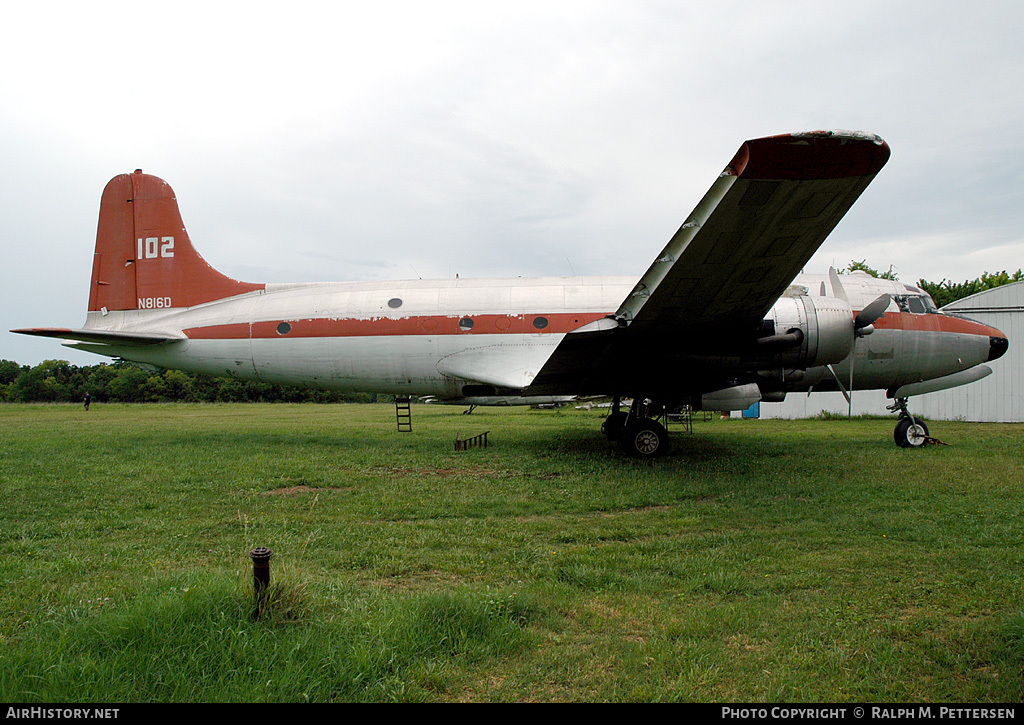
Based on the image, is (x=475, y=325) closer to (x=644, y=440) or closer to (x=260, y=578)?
(x=644, y=440)

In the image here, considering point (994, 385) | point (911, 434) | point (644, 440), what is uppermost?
point (994, 385)

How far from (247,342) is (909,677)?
479 inches

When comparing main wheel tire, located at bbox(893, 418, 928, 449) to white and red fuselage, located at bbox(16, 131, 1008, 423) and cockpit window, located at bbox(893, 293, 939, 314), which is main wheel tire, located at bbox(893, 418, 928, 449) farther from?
cockpit window, located at bbox(893, 293, 939, 314)

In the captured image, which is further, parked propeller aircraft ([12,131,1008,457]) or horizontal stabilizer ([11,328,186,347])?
horizontal stabilizer ([11,328,186,347])

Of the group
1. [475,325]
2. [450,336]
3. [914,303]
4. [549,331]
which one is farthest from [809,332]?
[450,336]

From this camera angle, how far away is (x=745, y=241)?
688 centimetres

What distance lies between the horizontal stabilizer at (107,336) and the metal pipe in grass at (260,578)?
1109 centimetres

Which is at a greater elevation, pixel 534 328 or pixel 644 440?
pixel 534 328

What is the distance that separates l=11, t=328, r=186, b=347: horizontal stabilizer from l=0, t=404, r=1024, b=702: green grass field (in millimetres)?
4038

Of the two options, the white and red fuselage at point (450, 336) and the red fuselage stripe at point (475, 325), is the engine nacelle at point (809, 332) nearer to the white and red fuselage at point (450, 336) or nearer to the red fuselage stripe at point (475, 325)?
the white and red fuselage at point (450, 336)

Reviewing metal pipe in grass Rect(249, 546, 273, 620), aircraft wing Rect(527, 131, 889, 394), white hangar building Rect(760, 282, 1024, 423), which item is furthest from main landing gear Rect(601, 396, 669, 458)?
white hangar building Rect(760, 282, 1024, 423)

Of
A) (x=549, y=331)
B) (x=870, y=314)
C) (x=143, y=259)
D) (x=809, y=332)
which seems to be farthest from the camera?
(x=143, y=259)

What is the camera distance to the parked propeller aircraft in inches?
343

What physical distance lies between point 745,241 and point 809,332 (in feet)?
10.3
